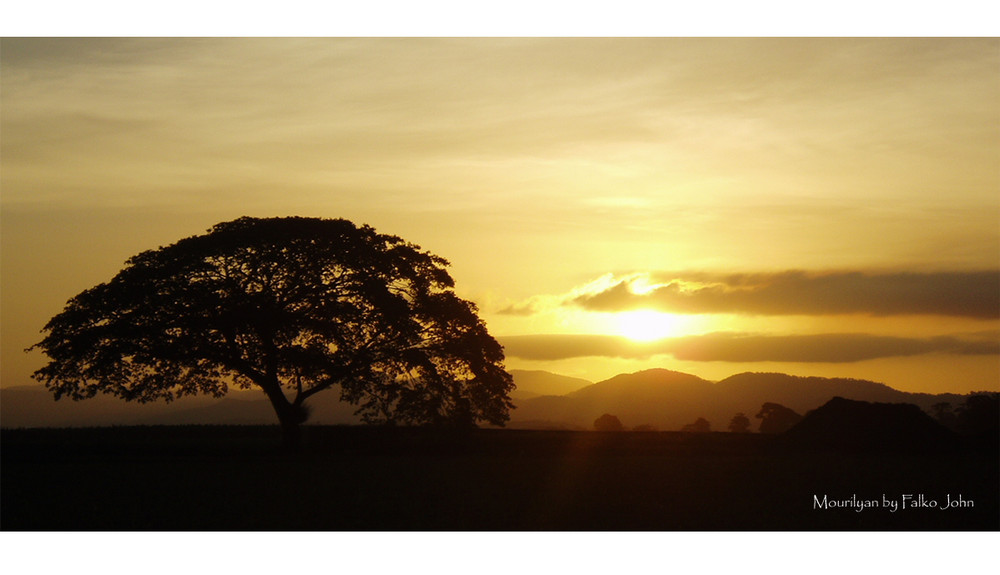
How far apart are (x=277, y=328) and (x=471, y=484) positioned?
1277 cm

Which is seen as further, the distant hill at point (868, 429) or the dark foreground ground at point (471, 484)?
the distant hill at point (868, 429)

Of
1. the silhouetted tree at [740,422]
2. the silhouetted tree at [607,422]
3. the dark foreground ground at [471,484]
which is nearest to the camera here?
the dark foreground ground at [471,484]

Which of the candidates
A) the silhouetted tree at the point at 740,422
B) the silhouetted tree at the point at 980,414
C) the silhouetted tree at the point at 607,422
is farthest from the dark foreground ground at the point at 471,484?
the silhouetted tree at the point at 740,422

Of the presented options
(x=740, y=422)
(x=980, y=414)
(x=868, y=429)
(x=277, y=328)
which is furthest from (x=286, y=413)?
(x=740, y=422)

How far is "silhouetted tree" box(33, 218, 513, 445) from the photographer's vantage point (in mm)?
33688

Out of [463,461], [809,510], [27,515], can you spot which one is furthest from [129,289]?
[809,510]

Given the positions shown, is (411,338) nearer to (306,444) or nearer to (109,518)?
(306,444)

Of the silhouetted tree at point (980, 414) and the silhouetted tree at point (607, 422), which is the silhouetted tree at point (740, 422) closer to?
the silhouetted tree at point (607, 422)

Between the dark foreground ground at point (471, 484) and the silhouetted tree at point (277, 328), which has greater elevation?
the silhouetted tree at point (277, 328)

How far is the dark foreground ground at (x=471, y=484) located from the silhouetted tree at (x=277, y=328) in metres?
2.07

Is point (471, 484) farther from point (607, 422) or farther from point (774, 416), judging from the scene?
point (774, 416)

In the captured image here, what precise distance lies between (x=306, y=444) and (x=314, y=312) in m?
5.29

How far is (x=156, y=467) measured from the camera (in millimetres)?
27906

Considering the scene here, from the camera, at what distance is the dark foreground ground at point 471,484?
1859cm
